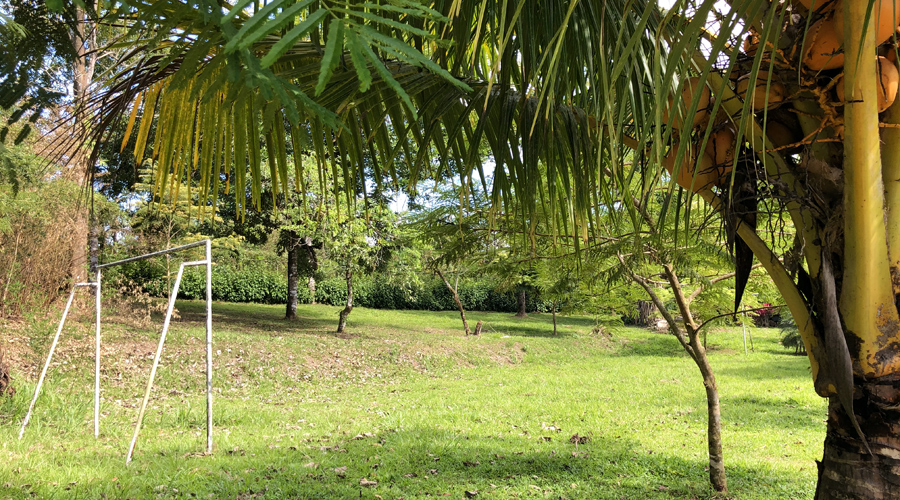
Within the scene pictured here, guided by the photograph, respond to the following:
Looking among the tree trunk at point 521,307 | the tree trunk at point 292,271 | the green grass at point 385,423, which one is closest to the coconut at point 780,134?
the green grass at point 385,423

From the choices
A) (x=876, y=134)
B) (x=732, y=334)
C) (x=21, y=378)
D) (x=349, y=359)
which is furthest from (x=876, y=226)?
(x=732, y=334)

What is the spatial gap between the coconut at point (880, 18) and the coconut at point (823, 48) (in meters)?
0.04

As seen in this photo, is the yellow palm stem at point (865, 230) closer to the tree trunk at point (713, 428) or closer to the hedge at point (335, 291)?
the tree trunk at point (713, 428)

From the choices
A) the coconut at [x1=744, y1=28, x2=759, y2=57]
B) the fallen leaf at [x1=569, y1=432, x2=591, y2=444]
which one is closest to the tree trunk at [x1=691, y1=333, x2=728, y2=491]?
the fallen leaf at [x1=569, y1=432, x2=591, y2=444]

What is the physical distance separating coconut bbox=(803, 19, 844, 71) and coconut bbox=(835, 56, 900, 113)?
0.18ft

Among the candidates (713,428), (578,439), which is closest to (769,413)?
(578,439)

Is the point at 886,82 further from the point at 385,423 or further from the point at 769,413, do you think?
the point at 769,413

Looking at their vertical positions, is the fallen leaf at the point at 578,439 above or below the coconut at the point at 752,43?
below

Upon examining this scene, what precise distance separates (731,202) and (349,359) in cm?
1058

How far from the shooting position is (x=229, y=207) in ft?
45.4

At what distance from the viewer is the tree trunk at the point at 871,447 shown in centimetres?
128

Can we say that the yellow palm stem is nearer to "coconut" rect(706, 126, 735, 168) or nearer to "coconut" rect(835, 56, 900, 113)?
"coconut" rect(835, 56, 900, 113)

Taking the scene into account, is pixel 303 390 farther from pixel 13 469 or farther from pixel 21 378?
pixel 13 469

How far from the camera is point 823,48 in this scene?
4.03ft
